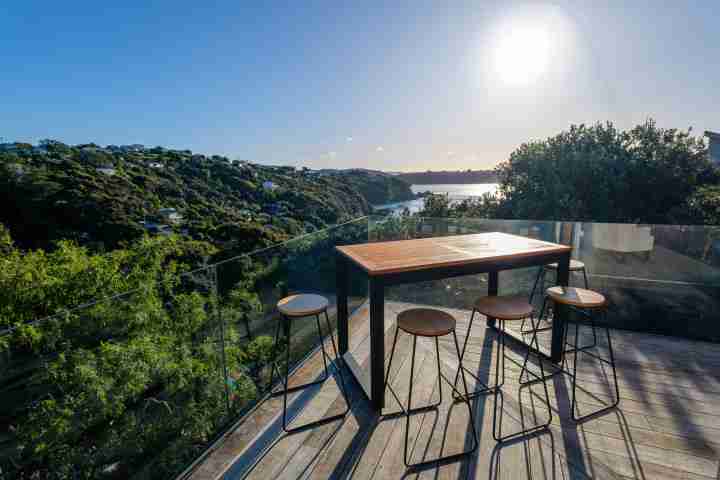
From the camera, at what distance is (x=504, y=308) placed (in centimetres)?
207

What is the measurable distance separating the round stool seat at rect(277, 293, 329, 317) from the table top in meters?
0.38

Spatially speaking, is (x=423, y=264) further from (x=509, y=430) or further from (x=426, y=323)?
(x=509, y=430)

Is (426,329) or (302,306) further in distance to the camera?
(302,306)

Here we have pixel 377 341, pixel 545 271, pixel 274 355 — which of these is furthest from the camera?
pixel 545 271

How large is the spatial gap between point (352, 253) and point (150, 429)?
1.64 metres

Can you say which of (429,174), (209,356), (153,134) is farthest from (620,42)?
(153,134)

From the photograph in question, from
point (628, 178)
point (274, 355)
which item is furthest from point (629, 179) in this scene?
point (274, 355)

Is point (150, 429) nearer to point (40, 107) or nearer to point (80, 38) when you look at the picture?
point (80, 38)

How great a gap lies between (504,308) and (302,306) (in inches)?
52.0

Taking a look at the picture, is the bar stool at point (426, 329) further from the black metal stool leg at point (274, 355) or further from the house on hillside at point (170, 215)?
the house on hillside at point (170, 215)

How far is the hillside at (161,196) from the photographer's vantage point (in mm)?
14406

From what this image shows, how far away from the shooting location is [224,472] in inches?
67.9

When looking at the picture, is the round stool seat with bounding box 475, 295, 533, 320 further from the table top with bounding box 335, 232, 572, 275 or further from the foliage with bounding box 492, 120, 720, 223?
the foliage with bounding box 492, 120, 720, 223

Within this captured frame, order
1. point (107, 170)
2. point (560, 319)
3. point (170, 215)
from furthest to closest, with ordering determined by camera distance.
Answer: point (107, 170) → point (170, 215) → point (560, 319)
